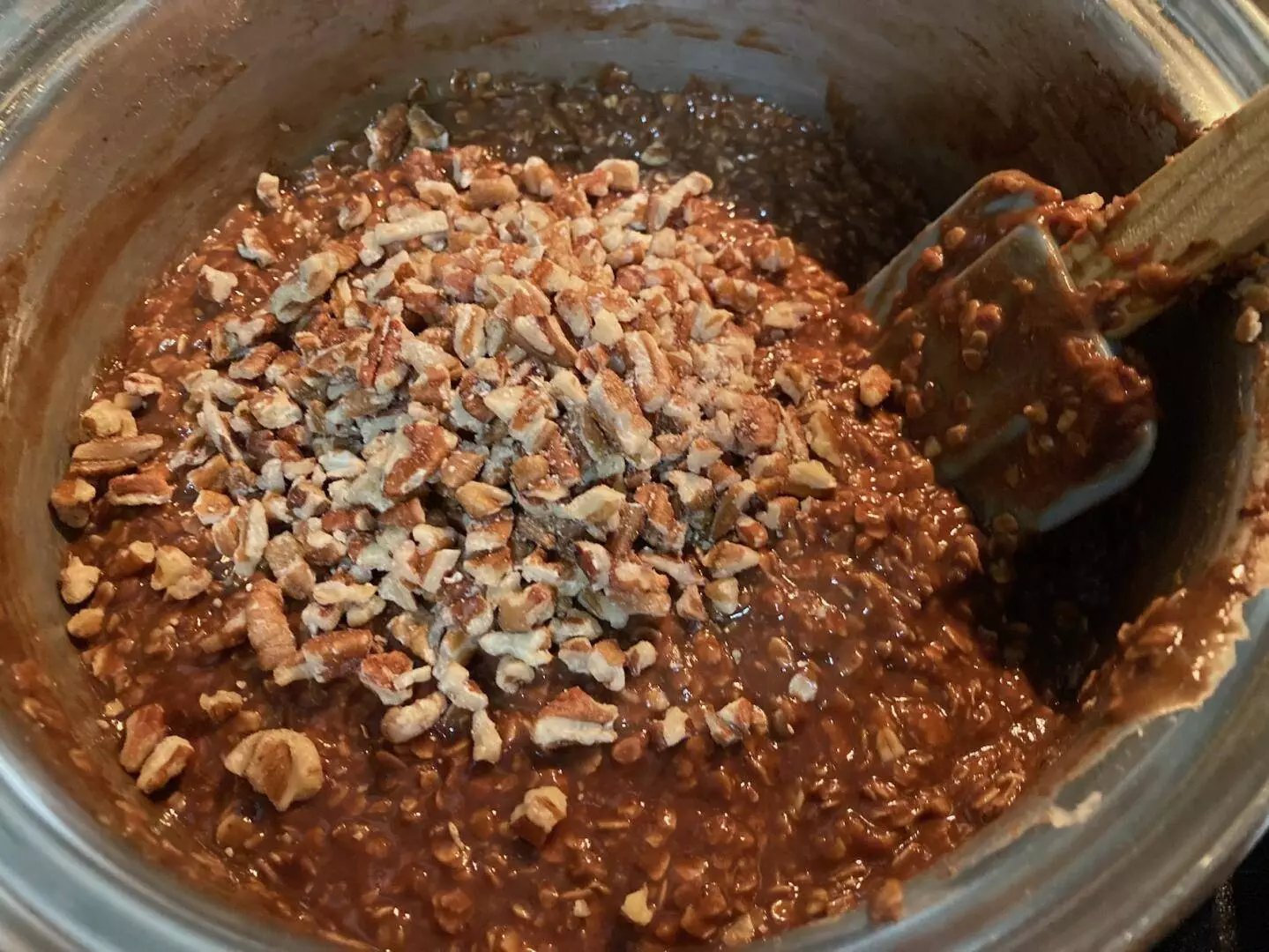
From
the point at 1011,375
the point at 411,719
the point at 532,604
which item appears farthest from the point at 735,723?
the point at 1011,375

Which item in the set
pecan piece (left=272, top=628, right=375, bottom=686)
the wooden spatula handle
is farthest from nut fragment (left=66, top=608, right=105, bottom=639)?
the wooden spatula handle

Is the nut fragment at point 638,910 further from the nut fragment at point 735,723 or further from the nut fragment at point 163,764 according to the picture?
the nut fragment at point 163,764

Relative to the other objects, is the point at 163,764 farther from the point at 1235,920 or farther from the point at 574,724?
the point at 1235,920

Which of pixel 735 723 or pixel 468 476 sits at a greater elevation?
pixel 468 476

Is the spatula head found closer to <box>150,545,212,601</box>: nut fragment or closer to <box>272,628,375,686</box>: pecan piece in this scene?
<box>272,628,375,686</box>: pecan piece

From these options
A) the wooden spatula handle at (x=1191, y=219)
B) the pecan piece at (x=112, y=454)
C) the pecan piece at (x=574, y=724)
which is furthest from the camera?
the pecan piece at (x=112, y=454)

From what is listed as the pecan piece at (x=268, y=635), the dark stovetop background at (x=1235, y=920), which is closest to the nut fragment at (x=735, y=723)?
the pecan piece at (x=268, y=635)
